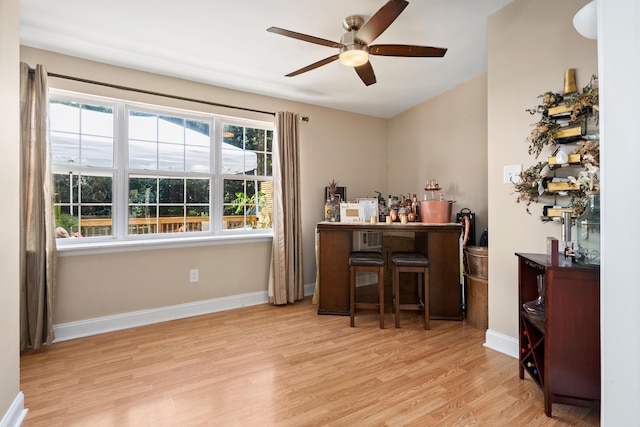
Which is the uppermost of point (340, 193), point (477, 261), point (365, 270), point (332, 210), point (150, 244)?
point (340, 193)

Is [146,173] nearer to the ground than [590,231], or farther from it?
farther from it

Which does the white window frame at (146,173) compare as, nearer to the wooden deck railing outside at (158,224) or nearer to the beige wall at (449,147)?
the wooden deck railing outside at (158,224)

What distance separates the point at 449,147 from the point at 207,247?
312cm

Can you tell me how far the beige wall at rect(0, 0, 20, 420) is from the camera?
148 cm

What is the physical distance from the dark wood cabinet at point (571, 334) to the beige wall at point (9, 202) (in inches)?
112

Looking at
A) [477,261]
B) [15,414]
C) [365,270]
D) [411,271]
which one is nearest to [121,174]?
[15,414]

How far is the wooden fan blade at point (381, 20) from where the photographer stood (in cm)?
158

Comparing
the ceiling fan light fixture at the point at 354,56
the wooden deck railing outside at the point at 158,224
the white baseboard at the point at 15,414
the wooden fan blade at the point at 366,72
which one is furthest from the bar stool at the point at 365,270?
the white baseboard at the point at 15,414

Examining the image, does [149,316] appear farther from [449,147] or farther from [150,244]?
[449,147]

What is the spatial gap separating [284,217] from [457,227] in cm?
193

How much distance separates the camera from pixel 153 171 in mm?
3074

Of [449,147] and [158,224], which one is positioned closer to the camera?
[158,224]

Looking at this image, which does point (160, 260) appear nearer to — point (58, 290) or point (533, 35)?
point (58, 290)

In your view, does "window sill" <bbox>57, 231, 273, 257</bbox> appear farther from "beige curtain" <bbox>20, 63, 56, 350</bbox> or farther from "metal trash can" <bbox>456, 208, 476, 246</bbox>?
"metal trash can" <bbox>456, 208, 476, 246</bbox>
